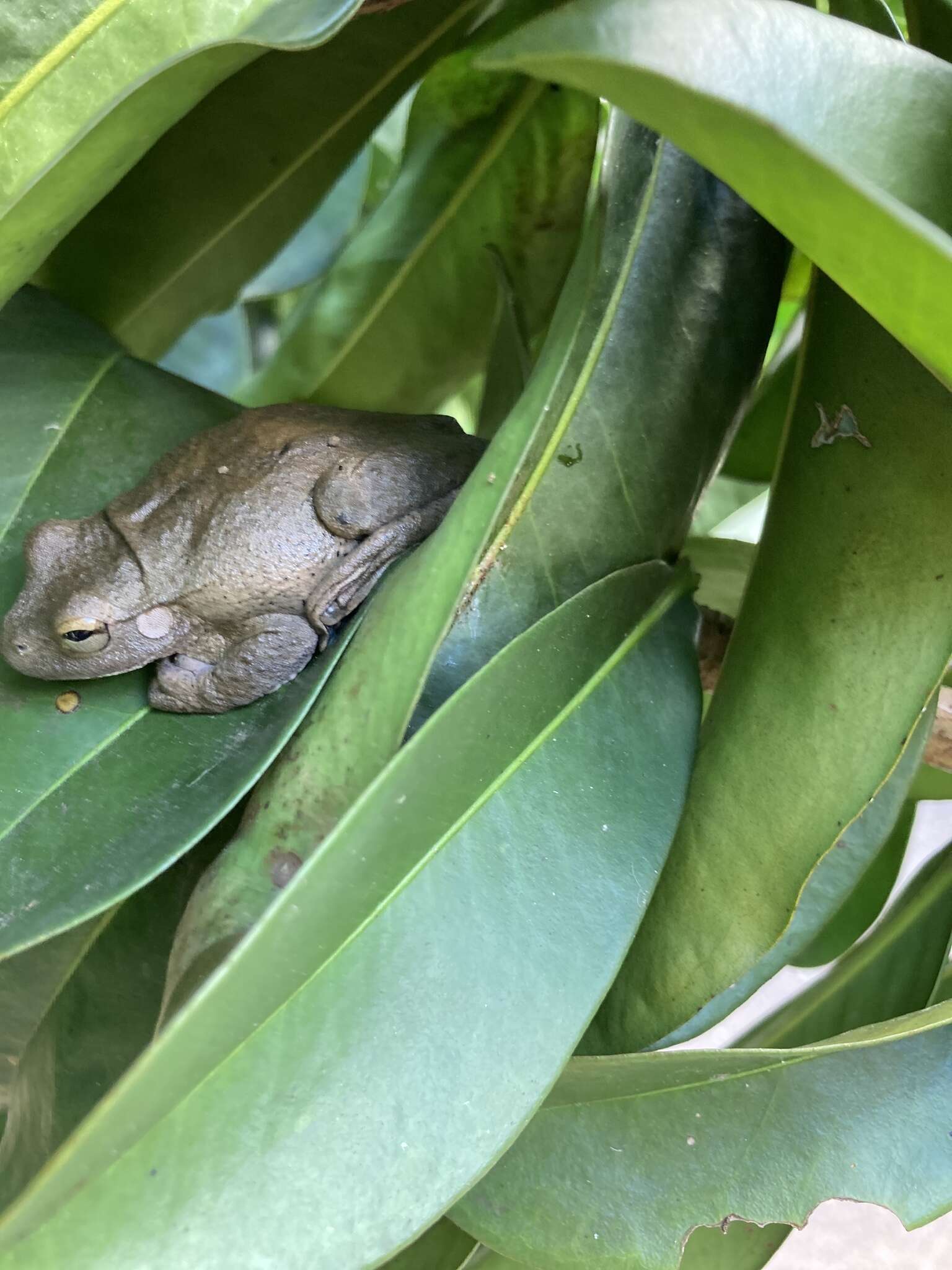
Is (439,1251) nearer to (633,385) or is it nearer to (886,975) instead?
(886,975)

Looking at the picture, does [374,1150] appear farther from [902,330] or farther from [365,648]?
[902,330]

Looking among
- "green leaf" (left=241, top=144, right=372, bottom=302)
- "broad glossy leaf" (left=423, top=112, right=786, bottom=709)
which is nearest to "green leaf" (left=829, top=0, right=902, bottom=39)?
"broad glossy leaf" (left=423, top=112, right=786, bottom=709)

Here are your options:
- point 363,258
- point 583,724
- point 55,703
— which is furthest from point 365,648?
point 363,258

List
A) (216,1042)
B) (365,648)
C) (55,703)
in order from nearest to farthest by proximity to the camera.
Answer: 1. (216,1042)
2. (365,648)
3. (55,703)

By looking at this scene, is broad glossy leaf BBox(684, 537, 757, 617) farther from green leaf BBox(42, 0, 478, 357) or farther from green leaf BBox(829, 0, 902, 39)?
green leaf BBox(42, 0, 478, 357)

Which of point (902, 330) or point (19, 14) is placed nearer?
point (902, 330)

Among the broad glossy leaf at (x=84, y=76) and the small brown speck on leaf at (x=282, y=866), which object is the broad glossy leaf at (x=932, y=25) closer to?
the broad glossy leaf at (x=84, y=76)

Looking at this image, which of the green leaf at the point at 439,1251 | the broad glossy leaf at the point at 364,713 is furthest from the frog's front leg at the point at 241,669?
the green leaf at the point at 439,1251
